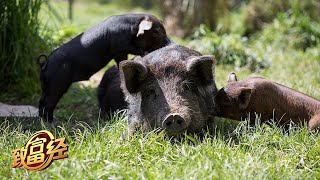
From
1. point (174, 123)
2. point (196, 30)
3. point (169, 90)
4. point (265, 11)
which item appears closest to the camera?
point (174, 123)

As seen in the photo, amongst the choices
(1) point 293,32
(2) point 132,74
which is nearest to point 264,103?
(2) point 132,74

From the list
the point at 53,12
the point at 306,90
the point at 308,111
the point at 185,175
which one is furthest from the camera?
the point at 53,12

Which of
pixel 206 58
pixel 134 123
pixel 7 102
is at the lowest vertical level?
pixel 7 102

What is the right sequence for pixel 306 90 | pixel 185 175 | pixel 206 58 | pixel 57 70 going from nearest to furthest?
pixel 185 175 < pixel 206 58 < pixel 57 70 < pixel 306 90

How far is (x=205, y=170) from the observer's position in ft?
11.3

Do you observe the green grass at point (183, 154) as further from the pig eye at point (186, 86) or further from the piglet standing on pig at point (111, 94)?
the piglet standing on pig at point (111, 94)

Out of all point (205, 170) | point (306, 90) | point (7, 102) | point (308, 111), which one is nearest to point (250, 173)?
point (205, 170)

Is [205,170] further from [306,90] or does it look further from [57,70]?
[306,90]

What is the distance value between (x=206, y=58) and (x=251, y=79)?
2.62 ft

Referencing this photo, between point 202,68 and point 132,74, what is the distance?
62cm

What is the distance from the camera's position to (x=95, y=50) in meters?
5.20

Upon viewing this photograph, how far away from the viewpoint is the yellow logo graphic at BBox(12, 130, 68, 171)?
3498 mm

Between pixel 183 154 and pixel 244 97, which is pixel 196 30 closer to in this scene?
pixel 244 97

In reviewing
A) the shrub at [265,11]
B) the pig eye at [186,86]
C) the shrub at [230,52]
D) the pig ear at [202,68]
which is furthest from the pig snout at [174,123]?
the shrub at [265,11]
